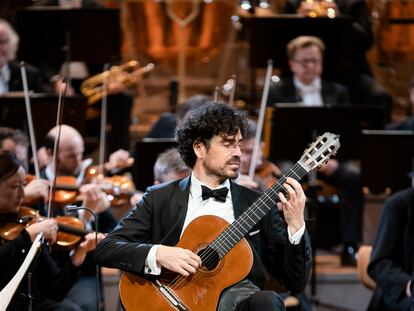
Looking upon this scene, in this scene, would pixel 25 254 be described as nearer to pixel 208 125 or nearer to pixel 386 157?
pixel 208 125

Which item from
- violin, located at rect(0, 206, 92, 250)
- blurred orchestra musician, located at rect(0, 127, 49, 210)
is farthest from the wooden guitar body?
blurred orchestra musician, located at rect(0, 127, 49, 210)

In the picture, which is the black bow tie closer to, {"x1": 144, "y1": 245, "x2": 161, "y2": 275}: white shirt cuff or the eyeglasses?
{"x1": 144, "y1": 245, "x2": 161, "y2": 275}: white shirt cuff

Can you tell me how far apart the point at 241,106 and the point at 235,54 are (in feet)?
3.86

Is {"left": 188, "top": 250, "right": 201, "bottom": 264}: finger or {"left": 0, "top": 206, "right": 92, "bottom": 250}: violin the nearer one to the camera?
{"left": 188, "top": 250, "right": 201, "bottom": 264}: finger

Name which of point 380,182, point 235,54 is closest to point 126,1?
point 235,54

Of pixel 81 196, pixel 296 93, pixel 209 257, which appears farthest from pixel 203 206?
pixel 296 93

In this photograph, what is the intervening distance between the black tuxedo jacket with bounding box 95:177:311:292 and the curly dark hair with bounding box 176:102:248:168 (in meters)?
0.16

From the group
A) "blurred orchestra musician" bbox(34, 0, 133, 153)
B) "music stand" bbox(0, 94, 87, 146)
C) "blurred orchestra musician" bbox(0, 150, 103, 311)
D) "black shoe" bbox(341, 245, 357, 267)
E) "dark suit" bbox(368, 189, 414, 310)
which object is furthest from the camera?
"blurred orchestra musician" bbox(34, 0, 133, 153)

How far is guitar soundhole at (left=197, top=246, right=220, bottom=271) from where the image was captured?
158 inches

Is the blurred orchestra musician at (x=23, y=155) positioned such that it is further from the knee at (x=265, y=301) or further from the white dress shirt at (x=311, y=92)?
the white dress shirt at (x=311, y=92)

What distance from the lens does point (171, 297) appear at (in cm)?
399

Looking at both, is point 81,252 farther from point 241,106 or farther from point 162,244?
point 241,106

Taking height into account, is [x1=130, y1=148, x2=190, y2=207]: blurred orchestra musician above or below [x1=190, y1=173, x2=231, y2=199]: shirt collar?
below

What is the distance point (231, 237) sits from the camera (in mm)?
3996
